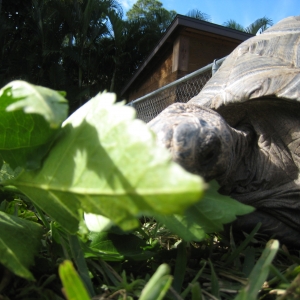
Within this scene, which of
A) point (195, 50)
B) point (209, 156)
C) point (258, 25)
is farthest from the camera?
point (258, 25)

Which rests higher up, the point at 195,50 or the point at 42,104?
the point at 195,50

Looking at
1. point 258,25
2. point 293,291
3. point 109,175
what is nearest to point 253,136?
point 293,291

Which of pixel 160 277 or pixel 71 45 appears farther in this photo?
pixel 71 45

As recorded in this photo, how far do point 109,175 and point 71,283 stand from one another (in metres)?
0.12

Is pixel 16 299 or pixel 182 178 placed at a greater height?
pixel 182 178

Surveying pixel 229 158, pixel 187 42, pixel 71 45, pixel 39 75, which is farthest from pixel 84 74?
pixel 229 158

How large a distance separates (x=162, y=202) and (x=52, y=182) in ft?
0.67

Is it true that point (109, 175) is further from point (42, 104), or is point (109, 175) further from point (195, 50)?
point (195, 50)

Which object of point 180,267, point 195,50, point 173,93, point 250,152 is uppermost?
point 195,50

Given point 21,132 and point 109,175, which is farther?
point 21,132

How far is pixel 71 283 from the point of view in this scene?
344mm

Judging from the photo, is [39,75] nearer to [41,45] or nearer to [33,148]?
[41,45]

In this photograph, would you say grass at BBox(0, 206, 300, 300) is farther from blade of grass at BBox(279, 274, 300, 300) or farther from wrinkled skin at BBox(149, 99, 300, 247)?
wrinkled skin at BBox(149, 99, 300, 247)

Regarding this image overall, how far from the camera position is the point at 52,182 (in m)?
0.41
